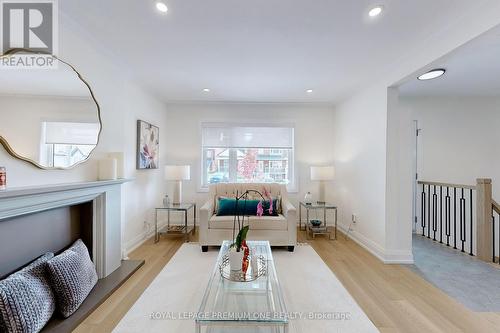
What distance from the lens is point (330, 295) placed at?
2180 millimetres

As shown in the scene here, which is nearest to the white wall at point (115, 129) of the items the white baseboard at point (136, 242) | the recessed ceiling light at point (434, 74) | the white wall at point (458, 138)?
the white baseboard at point (136, 242)

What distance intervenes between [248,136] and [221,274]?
123 inches

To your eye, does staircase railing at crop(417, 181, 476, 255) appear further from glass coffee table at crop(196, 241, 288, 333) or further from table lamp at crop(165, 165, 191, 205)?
table lamp at crop(165, 165, 191, 205)

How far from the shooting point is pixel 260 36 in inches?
87.4

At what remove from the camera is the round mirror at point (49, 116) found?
1.57m

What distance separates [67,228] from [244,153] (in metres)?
3.04

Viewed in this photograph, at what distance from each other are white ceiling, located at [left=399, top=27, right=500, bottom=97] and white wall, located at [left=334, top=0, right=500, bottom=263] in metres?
0.14

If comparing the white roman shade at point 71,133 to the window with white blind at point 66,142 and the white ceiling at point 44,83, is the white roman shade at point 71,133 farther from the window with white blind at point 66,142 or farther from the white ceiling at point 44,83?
the white ceiling at point 44,83

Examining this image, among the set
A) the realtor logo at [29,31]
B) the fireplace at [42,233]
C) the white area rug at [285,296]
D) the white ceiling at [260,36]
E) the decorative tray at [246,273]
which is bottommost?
the white area rug at [285,296]

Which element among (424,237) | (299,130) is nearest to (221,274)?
(299,130)

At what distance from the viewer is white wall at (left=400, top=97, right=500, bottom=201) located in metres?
4.13

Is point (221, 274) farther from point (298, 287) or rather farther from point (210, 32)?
point (210, 32)

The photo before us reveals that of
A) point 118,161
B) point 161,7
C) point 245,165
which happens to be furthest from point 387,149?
point 118,161

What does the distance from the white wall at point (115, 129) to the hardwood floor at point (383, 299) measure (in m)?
0.74
